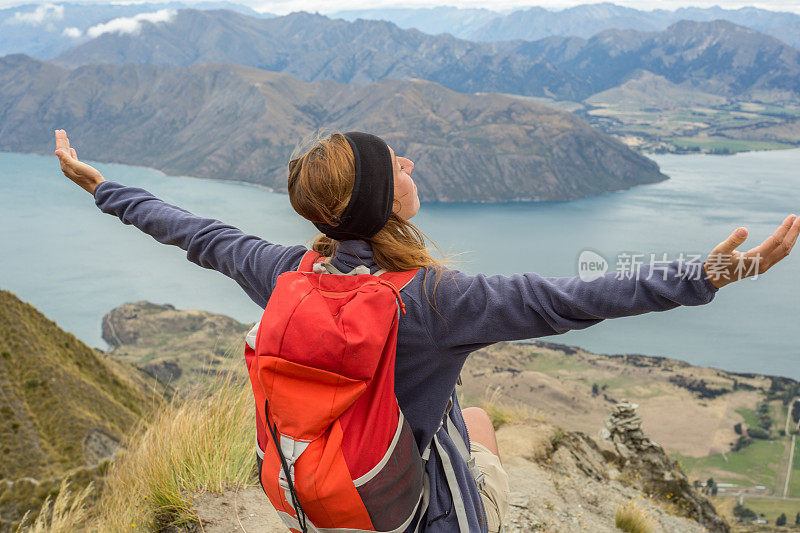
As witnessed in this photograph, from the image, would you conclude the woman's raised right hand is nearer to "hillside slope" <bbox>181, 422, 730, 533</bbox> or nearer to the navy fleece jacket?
the navy fleece jacket

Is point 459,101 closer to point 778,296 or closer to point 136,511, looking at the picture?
point 778,296

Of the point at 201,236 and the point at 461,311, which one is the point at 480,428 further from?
the point at 201,236

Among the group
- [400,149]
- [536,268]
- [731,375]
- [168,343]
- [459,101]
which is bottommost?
[168,343]

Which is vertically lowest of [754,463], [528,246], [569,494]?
[754,463]

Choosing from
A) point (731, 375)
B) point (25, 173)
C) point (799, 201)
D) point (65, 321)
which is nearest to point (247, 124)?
point (25, 173)

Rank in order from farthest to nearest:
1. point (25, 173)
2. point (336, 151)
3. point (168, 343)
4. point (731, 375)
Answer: point (25, 173) → point (168, 343) → point (731, 375) → point (336, 151)

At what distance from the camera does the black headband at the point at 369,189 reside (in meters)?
1.30

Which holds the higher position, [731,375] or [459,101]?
[459,101]

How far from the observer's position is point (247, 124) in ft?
555

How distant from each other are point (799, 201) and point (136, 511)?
103 m

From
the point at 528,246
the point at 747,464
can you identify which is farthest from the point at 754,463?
the point at 528,246

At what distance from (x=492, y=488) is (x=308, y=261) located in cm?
97

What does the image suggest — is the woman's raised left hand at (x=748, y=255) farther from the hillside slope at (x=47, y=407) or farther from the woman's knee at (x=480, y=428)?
the hillside slope at (x=47, y=407)

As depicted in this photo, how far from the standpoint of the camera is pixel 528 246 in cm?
7188
